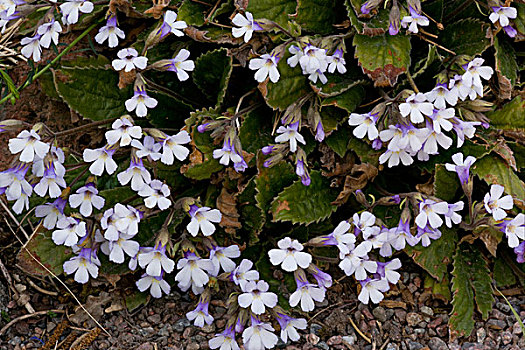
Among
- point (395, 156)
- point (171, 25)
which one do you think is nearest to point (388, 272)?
point (395, 156)

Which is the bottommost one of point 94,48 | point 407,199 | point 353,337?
point 353,337

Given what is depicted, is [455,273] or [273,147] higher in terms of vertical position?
[273,147]

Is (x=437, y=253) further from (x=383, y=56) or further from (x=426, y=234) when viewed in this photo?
(x=383, y=56)

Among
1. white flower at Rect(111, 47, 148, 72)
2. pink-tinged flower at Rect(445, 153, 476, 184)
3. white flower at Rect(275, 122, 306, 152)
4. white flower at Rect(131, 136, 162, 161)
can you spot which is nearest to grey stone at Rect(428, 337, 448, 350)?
pink-tinged flower at Rect(445, 153, 476, 184)

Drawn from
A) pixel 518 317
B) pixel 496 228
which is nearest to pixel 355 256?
pixel 496 228

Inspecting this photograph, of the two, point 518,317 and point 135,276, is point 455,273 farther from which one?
point 135,276

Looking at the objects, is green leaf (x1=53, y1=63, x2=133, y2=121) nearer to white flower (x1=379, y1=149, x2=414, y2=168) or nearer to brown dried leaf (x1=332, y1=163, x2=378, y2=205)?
brown dried leaf (x1=332, y1=163, x2=378, y2=205)

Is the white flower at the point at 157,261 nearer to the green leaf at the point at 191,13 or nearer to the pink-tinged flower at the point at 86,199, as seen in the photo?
the pink-tinged flower at the point at 86,199
